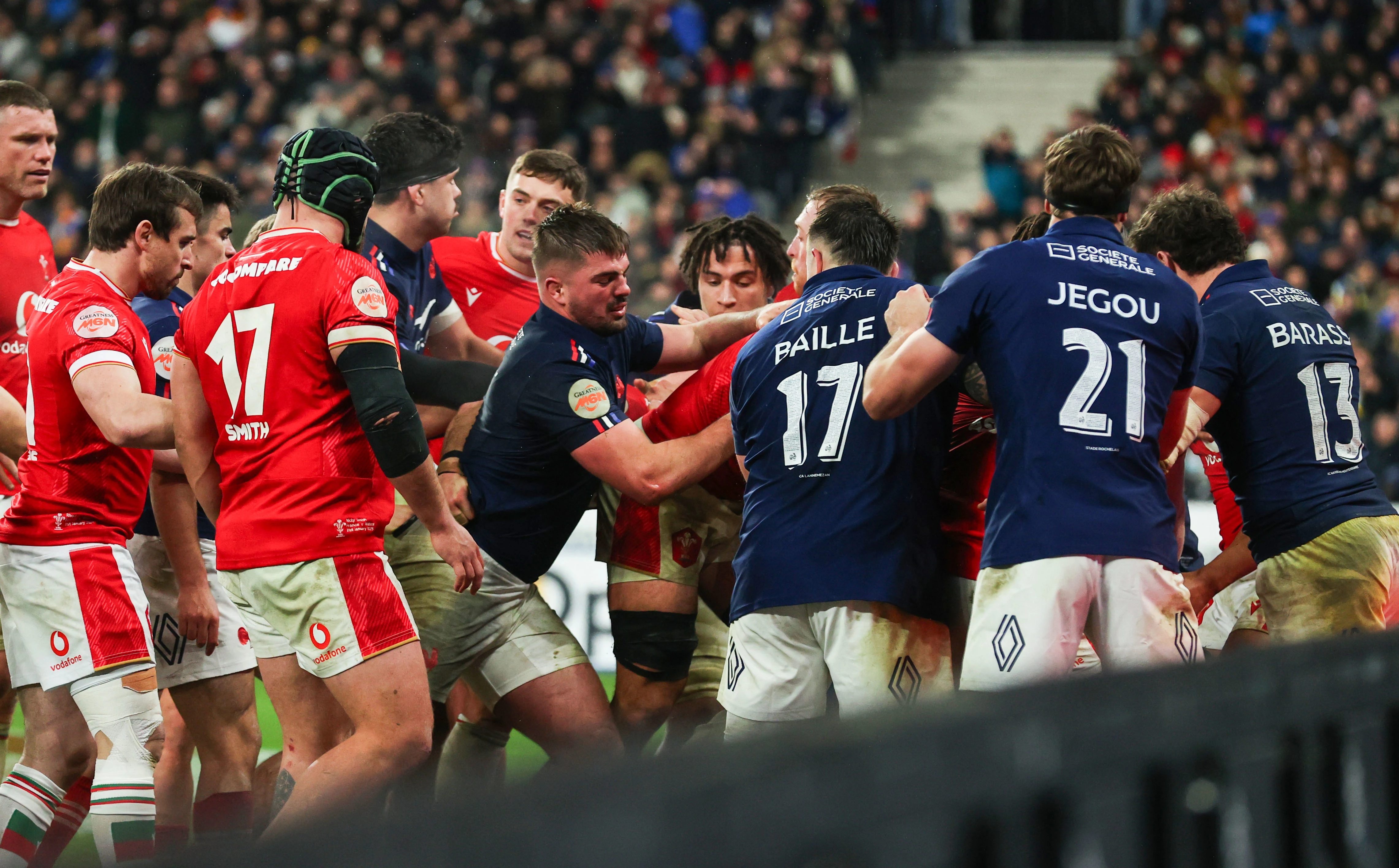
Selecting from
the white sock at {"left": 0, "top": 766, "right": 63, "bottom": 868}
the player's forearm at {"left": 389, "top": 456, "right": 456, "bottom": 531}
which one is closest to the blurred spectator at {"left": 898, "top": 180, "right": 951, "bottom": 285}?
the player's forearm at {"left": 389, "top": 456, "right": 456, "bottom": 531}

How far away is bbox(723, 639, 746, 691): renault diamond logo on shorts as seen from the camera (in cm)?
431

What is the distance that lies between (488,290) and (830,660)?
3333mm

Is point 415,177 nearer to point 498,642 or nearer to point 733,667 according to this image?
point 498,642

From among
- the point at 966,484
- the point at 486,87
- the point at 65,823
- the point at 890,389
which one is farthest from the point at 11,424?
the point at 486,87

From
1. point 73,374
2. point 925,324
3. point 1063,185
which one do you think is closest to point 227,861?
point 925,324

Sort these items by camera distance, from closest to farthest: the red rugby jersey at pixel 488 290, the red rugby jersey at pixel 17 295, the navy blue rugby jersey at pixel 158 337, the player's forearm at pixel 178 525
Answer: the player's forearm at pixel 178 525 → the navy blue rugby jersey at pixel 158 337 → the red rugby jersey at pixel 17 295 → the red rugby jersey at pixel 488 290

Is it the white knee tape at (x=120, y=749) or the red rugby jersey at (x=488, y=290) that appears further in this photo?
the red rugby jersey at (x=488, y=290)

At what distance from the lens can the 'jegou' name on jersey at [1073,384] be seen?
147 inches

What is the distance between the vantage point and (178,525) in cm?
500

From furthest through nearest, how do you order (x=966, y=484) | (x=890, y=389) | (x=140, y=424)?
(x=966, y=484) < (x=140, y=424) < (x=890, y=389)

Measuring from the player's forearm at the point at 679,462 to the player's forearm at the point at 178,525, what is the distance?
1.67m

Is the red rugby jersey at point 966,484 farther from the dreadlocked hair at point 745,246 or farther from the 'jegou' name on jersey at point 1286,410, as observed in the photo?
the dreadlocked hair at point 745,246

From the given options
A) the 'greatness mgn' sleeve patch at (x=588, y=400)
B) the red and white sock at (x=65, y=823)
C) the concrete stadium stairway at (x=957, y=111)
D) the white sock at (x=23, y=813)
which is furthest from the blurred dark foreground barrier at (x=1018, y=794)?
the concrete stadium stairway at (x=957, y=111)

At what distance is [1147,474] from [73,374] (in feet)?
11.1
